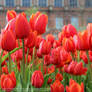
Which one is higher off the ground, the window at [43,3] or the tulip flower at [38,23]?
the window at [43,3]

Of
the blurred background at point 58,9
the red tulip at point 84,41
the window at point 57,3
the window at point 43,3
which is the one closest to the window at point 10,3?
the blurred background at point 58,9

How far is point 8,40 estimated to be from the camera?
2.19 feet

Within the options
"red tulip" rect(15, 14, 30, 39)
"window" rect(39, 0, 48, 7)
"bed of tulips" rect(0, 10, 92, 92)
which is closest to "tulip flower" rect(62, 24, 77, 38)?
"bed of tulips" rect(0, 10, 92, 92)

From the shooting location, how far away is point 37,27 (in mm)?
852

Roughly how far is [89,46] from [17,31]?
0.88ft

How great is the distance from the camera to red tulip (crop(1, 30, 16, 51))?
66 cm

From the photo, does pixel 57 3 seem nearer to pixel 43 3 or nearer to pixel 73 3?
pixel 43 3

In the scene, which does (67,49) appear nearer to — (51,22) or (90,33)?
(90,33)

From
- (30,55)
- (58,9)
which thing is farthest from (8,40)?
(58,9)

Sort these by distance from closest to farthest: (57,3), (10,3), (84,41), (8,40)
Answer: (8,40) < (84,41) < (10,3) < (57,3)

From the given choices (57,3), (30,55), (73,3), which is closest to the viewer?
(30,55)

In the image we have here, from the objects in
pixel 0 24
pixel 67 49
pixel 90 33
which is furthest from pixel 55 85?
pixel 0 24

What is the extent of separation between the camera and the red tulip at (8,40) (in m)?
Result: 0.66

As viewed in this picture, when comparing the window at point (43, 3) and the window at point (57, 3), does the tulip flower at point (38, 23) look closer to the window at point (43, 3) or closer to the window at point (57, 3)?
the window at point (43, 3)
